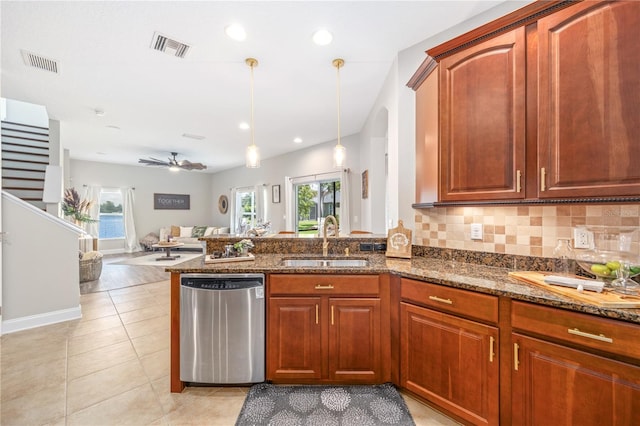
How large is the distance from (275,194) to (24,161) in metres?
4.51

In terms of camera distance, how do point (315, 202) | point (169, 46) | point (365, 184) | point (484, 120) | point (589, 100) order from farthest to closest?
point (315, 202) < point (365, 184) < point (169, 46) < point (484, 120) < point (589, 100)

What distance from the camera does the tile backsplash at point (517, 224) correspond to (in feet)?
4.87

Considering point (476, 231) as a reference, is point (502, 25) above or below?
above

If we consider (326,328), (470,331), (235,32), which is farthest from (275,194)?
(470,331)

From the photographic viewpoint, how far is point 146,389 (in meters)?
1.88

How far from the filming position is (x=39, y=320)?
113 inches

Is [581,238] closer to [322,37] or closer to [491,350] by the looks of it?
[491,350]

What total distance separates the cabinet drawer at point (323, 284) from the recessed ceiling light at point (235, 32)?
6.63 feet

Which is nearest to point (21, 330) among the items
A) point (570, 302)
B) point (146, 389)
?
point (146, 389)

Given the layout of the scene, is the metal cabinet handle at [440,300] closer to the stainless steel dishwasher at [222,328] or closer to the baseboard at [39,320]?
the stainless steel dishwasher at [222,328]

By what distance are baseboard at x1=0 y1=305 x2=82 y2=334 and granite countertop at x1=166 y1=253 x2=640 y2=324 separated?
2.30 meters

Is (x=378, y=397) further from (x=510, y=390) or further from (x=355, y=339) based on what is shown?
(x=510, y=390)

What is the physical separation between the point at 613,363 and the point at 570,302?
260 millimetres

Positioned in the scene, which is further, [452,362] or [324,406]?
[324,406]
